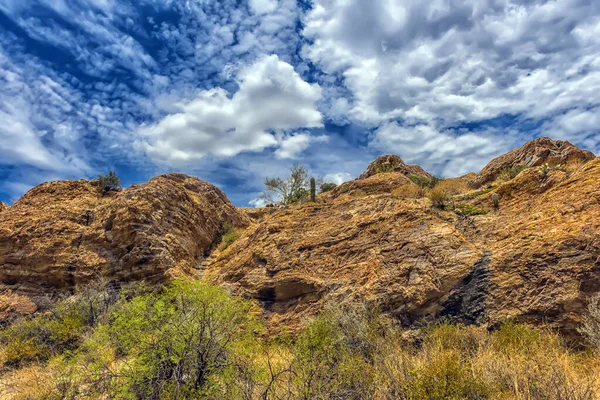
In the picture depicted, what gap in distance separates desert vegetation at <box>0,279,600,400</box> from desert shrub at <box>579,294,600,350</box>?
3cm

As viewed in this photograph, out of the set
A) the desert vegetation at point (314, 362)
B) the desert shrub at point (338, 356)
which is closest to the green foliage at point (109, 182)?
the desert vegetation at point (314, 362)

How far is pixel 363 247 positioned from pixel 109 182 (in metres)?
14.4

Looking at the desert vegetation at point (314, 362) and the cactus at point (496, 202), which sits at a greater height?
the cactus at point (496, 202)

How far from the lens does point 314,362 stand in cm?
484

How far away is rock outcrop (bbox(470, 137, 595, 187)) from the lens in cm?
1278

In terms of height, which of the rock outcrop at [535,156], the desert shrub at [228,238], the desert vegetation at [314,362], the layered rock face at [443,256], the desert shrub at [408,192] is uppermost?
the rock outcrop at [535,156]

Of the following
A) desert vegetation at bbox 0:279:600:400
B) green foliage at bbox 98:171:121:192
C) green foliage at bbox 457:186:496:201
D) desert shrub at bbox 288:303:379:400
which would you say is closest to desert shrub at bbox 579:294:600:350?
desert vegetation at bbox 0:279:600:400

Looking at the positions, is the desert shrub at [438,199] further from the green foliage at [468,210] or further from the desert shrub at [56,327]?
the desert shrub at [56,327]

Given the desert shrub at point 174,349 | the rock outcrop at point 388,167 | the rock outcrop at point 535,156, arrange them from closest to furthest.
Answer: the desert shrub at point 174,349 → the rock outcrop at point 535,156 → the rock outcrop at point 388,167

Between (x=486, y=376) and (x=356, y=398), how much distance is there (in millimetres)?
1946

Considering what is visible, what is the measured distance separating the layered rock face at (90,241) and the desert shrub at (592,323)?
12044 millimetres

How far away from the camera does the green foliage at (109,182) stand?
53.8ft

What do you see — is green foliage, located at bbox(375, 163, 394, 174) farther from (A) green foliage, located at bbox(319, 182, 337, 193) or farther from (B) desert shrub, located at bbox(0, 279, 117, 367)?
(B) desert shrub, located at bbox(0, 279, 117, 367)

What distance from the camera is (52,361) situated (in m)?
7.87
